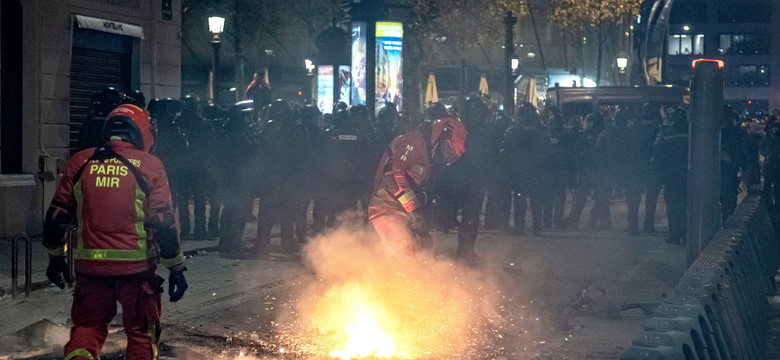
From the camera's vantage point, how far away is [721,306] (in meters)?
6.27

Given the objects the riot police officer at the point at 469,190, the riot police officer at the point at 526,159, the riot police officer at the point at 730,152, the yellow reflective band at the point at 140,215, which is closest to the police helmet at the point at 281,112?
the riot police officer at the point at 469,190

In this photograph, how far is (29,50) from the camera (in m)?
14.2

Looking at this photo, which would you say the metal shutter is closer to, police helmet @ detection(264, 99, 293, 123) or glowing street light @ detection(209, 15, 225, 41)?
police helmet @ detection(264, 99, 293, 123)

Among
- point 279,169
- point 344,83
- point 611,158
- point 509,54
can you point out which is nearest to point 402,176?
point 279,169

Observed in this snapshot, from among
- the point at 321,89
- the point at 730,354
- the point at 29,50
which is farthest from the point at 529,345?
the point at 321,89

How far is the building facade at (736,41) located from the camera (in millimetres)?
101188

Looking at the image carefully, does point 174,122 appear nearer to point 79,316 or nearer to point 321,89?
point 79,316

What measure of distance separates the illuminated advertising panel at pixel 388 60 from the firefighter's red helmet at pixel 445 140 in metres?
13.6

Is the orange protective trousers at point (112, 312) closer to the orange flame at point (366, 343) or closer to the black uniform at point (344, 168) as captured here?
the orange flame at point (366, 343)

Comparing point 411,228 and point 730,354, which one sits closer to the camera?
point 730,354

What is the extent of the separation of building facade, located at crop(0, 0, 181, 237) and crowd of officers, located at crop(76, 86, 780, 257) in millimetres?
1975

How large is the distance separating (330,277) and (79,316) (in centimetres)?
596

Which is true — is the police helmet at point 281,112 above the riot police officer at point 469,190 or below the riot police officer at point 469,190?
above

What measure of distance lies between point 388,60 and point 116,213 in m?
17.6
